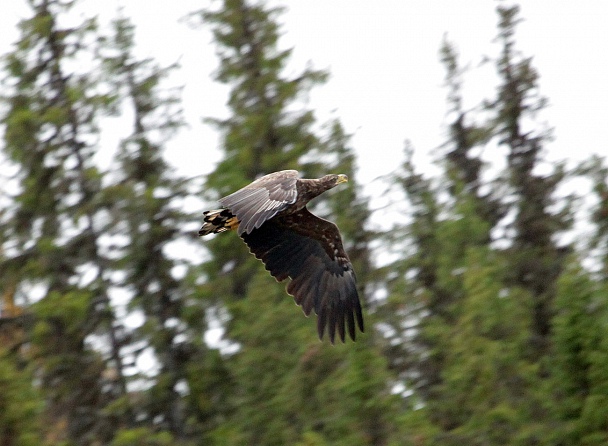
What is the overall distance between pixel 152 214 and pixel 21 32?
3593 millimetres

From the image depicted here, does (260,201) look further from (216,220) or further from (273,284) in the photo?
(273,284)

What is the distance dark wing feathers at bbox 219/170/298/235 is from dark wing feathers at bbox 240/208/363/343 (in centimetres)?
143

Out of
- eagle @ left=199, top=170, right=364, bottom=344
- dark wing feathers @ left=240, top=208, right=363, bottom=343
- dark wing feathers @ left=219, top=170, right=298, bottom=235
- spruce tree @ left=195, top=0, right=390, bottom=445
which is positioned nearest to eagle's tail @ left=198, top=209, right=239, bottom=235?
eagle @ left=199, top=170, right=364, bottom=344

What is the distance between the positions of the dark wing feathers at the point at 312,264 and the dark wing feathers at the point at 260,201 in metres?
1.43

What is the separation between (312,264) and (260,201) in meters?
2.47

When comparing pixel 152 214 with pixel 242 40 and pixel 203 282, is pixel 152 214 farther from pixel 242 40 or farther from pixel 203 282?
pixel 242 40

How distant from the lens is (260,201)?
13164 mm

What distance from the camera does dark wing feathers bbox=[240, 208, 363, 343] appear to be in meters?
15.2

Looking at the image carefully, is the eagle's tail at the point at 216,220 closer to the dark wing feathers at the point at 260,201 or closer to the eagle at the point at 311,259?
the eagle at the point at 311,259

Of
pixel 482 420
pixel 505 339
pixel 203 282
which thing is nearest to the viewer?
pixel 482 420

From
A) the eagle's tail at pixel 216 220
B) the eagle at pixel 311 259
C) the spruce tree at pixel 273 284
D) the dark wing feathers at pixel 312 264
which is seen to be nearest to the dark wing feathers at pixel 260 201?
the eagle's tail at pixel 216 220

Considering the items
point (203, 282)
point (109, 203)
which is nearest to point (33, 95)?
point (109, 203)

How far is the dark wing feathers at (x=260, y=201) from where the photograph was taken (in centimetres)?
1276

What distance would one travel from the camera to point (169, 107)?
21156mm
